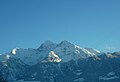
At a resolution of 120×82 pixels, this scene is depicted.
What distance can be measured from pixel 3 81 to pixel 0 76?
3.08 meters

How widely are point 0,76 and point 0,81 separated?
409cm

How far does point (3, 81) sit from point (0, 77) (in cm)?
208

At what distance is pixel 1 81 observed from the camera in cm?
10444

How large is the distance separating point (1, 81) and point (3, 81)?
102 centimetres

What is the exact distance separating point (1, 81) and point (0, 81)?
43 centimetres

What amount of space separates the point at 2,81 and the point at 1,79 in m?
1.05

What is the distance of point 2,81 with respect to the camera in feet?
344

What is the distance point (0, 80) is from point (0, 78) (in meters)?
1.44

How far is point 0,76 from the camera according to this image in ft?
354

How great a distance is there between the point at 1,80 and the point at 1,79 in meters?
0.72

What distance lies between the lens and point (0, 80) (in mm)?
104562

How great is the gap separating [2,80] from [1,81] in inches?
40.2

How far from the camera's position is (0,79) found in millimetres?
105250
